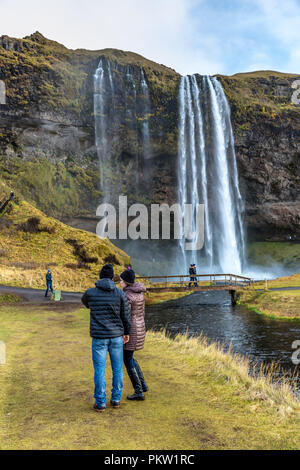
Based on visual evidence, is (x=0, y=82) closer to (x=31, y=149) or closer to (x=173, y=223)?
(x=31, y=149)

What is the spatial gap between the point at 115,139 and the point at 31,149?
45.6 feet

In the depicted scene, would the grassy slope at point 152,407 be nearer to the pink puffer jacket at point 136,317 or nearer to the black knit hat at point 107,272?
the pink puffer jacket at point 136,317

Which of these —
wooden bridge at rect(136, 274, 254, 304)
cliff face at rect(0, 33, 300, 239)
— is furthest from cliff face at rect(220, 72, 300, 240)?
wooden bridge at rect(136, 274, 254, 304)

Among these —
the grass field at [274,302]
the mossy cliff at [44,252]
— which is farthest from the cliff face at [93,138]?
the grass field at [274,302]

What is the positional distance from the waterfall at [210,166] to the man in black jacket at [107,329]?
55.4m

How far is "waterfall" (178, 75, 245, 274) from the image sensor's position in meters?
61.8

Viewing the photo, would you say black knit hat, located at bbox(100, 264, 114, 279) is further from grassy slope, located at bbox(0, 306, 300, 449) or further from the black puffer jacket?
grassy slope, located at bbox(0, 306, 300, 449)

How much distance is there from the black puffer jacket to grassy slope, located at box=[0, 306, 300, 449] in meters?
1.39

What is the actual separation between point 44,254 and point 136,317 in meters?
33.3

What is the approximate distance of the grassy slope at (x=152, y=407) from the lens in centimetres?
534

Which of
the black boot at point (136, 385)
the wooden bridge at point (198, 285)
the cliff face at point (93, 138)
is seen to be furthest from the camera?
the cliff face at point (93, 138)

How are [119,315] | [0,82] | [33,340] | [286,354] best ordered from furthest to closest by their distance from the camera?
[0,82] < [286,354] < [33,340] < [119,315]
